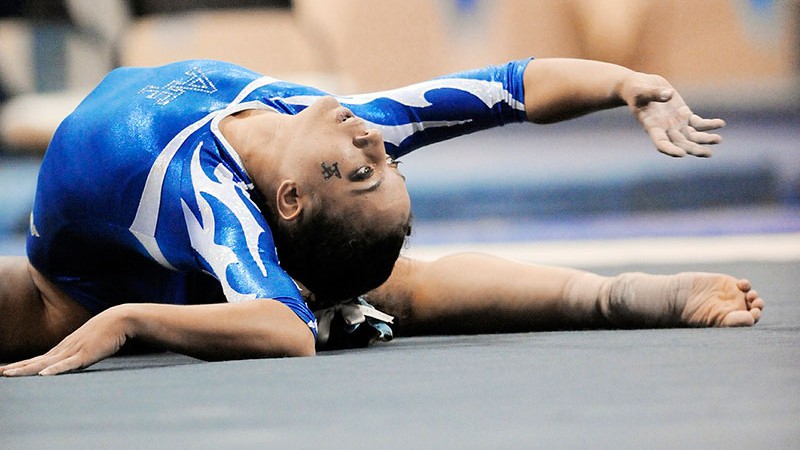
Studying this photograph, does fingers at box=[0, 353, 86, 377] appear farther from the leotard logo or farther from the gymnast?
the leotard logo

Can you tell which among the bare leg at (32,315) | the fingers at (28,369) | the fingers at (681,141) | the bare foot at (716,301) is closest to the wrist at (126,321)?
the fingers at (28,369)

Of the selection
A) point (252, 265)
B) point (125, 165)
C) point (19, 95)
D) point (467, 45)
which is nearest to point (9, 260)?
point (125, 165)

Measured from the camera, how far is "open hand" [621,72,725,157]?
2037 millimetres

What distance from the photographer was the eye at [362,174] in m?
2.13

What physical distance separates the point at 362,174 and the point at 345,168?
0.03m

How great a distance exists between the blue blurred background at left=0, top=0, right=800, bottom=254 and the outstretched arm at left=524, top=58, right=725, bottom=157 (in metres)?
4.53

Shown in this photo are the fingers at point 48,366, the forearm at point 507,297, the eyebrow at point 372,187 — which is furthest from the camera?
the forearm at point 507,297

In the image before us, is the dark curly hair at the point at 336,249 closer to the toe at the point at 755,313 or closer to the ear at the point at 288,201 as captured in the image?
the ear at the point at 288,201

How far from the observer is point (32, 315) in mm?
2543

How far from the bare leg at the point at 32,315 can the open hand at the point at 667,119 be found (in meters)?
1.15

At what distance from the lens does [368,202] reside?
2.12 metres

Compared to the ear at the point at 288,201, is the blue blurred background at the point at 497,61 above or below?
below

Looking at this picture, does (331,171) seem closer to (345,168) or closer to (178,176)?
(345,168)

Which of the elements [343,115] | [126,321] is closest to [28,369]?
[126,321]
